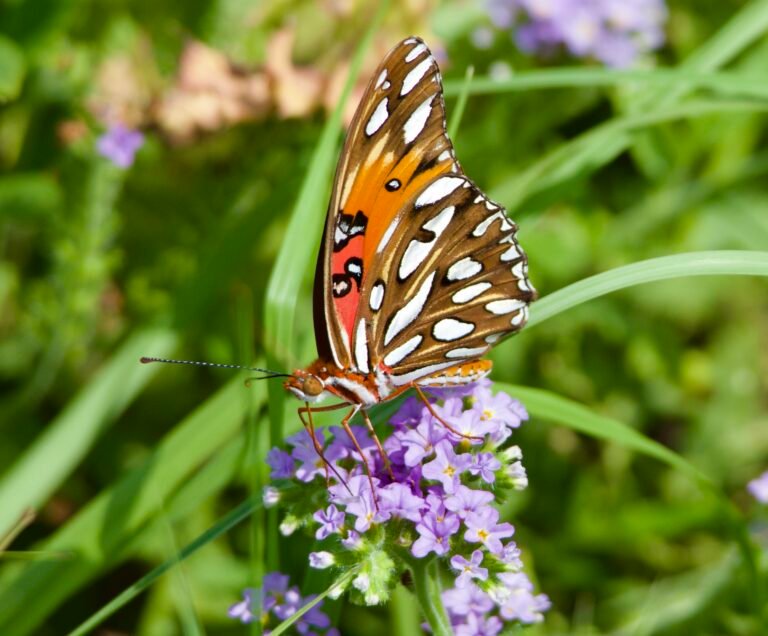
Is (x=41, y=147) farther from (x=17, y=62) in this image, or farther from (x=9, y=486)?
(x=9, y=486)

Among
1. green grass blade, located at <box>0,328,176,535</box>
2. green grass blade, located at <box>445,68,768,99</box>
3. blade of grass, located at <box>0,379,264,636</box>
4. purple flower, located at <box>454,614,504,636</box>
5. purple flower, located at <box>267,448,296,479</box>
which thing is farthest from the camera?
green grass blade, located at <box>0,328,176,535</box>

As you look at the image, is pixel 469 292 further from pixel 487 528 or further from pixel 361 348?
pixel 487 528

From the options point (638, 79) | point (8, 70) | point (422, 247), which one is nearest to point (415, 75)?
point (422, 247)

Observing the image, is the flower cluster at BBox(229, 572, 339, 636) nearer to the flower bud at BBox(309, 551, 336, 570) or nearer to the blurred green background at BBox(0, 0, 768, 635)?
the flower bud at BBox(309, 551, 336, 570)

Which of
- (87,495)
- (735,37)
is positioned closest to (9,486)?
(87,495)

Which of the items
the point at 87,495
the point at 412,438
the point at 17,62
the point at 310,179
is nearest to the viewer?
the point at 412,438

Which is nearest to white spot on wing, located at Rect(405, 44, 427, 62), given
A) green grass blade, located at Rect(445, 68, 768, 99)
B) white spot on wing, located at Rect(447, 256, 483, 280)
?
green grass blade, located at Rect(445, 68, 768, 99)
